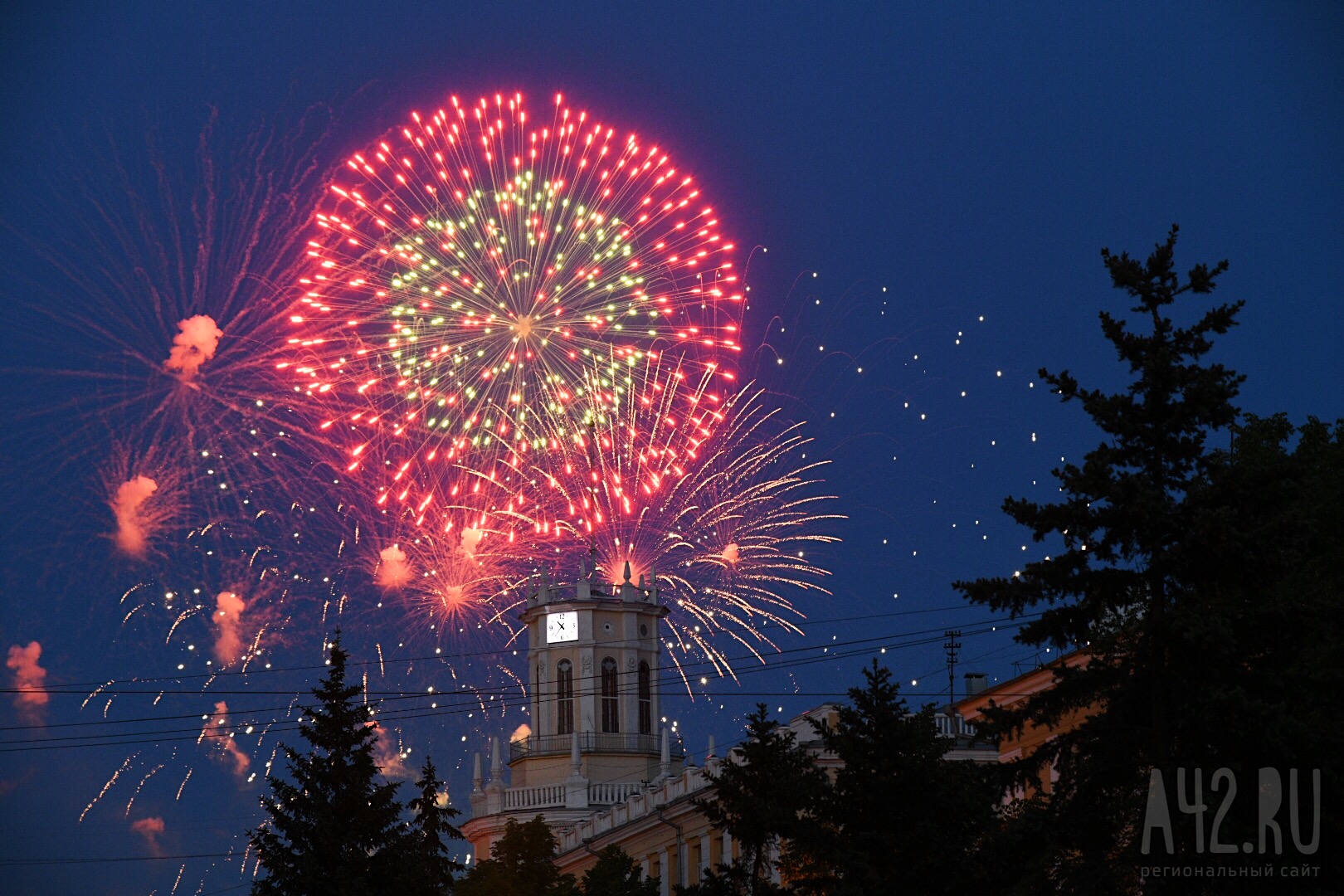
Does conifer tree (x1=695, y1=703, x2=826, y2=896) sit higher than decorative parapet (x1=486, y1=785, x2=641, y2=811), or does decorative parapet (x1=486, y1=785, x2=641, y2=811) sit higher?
conifer tree (x1=695, y1=703, x2=826, y2=896)

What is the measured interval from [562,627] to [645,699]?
16.4 feet

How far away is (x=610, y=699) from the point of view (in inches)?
3477

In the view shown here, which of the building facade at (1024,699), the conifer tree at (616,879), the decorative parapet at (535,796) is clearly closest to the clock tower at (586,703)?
the decorative parapet at (535,796)

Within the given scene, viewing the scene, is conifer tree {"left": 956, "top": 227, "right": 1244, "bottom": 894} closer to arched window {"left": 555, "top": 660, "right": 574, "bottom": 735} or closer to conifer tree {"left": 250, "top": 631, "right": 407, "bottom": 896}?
conifer tree {"left": 250, "top": 631, "right": 407, "bottom": 896}

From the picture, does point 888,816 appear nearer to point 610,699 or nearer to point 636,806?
point 636,806

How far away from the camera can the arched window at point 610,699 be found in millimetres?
88188

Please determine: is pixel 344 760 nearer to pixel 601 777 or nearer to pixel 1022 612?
pixel 1022 612

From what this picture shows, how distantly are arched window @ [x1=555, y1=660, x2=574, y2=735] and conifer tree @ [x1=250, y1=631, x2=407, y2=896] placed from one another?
45.8 m

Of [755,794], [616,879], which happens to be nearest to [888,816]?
[755,794]

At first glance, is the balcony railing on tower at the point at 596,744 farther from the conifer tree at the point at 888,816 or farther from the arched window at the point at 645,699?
the conifer tree at the point at 888,816

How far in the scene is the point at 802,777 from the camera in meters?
36.8

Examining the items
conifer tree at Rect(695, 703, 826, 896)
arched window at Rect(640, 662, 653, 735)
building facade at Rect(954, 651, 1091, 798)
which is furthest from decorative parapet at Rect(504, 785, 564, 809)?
conifer tree at Rect(695, 703, 826, 896)

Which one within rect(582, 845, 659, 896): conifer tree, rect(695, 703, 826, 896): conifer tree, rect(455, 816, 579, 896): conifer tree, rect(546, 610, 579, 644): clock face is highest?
rect(546, 610, 579, 644): clock face

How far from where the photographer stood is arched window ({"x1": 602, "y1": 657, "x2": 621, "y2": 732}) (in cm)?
8819
